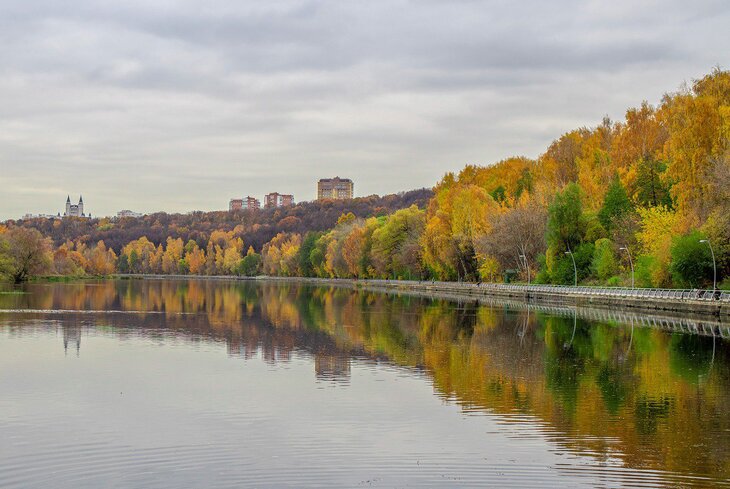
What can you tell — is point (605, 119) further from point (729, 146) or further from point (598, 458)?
point (598, 458)

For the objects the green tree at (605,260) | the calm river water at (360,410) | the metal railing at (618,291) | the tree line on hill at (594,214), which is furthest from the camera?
the green tree at (605,260)

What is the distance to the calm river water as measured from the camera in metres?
13.5

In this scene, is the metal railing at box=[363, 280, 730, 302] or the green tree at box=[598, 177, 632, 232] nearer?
the metal railing at box=[363, 280, 730, 302]

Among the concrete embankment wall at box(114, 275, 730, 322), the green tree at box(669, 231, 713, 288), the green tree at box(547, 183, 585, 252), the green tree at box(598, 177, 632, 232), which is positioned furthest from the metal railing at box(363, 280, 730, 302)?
the green tree at box(598, 177, 632, 232)

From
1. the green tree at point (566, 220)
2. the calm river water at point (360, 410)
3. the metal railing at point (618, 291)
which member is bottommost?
the calm river water at point (360, 410)

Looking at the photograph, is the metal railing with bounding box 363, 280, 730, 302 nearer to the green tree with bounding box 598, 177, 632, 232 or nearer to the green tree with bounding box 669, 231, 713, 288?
the green tree with bounding box 669, 231, 713, 288

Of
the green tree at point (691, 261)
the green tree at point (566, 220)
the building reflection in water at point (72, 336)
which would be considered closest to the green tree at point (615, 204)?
the green tree at point (566, 220)

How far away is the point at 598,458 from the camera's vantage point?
1437 cm

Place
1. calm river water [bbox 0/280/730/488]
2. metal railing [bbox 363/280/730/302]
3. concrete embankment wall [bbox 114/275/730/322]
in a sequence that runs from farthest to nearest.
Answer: metal railing [bbox 363/280/730/302] → concrete embankment wall [bbox 114/275/730/322] → calm river water [bbox 0/280/730/488]

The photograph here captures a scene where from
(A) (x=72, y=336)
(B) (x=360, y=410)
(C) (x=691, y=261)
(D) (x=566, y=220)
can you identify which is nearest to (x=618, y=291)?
(C) (x=691, y=261)

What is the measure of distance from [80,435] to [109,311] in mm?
39013

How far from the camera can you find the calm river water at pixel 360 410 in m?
13.5

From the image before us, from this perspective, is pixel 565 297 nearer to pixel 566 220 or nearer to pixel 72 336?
pixel 566 220

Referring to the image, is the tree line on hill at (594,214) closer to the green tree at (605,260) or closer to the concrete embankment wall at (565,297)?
the green tree at (605,260)
